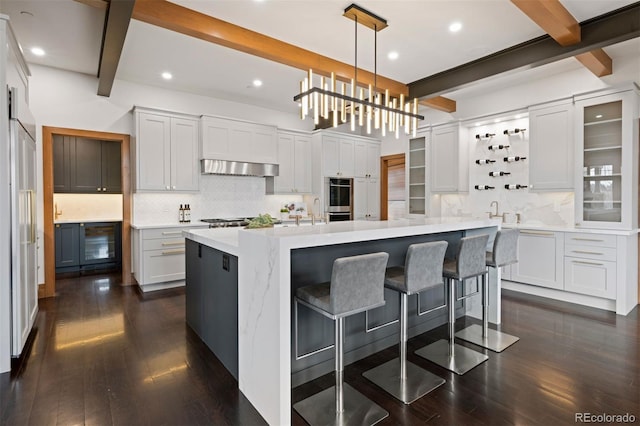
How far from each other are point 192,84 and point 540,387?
541 centimetres

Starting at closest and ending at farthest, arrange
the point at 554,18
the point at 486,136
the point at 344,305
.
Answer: the point at 344,305 → the point at 554,18 → the point at 486,136

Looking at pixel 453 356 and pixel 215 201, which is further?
pixel 215 201

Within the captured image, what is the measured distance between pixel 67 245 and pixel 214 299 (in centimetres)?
447

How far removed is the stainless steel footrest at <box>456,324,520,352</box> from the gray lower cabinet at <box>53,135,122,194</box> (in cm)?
619

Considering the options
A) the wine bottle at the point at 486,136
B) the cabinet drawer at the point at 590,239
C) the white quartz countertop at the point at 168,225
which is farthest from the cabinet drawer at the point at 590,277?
the white quartz countertop at the point at 168,225

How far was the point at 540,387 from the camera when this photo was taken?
7.59ft

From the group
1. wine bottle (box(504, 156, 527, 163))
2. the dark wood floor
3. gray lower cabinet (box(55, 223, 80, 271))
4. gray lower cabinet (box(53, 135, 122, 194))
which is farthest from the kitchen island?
gray lower cabinet (box(53, 135, 122, 194))

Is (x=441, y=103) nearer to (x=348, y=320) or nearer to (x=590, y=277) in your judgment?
(x=590, y=277)

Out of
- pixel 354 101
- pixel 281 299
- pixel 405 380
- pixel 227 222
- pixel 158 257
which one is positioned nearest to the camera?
pixel 281 299

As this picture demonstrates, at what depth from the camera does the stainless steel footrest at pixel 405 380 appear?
2256 mm

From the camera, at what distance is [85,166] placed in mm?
5949

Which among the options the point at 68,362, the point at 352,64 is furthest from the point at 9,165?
the point at 352,64

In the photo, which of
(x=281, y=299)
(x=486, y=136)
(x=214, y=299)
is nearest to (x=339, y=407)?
(x=281, y=299)

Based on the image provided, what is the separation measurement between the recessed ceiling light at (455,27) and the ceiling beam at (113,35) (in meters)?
2.80
